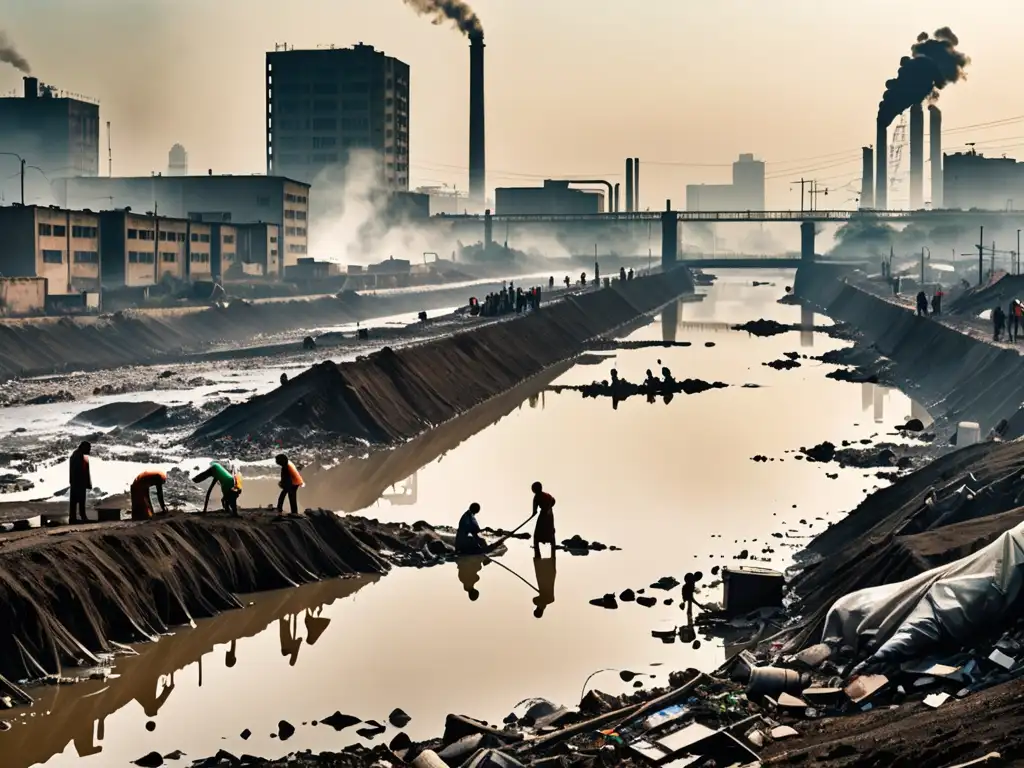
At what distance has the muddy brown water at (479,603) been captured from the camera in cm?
1969

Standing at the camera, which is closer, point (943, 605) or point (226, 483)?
point (943, 605)

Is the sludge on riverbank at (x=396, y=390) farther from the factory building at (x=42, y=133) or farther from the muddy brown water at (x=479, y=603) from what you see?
the factory building at (x=42, y=133)

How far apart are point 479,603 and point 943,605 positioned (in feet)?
33.4

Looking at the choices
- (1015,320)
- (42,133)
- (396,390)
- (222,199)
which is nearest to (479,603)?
(396,390)

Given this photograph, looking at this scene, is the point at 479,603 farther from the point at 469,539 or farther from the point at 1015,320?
the point at 1015,320

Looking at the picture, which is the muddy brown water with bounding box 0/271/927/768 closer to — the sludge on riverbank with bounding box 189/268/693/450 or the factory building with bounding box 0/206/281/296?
the sludge on riverbank with bounding box 189/268/693/450

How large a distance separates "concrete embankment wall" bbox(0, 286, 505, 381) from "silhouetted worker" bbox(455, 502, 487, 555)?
141 ft

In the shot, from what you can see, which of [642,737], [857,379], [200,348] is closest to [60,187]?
[200,348]

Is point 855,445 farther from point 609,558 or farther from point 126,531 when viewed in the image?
point 126,531

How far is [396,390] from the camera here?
52.7 m

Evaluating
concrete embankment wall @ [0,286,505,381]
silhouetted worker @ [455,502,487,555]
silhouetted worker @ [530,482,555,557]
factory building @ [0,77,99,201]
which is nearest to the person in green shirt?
silhouetted worker @ [455,502,487,555]

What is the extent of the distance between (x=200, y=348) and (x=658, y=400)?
123 feet

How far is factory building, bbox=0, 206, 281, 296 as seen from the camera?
86.6m

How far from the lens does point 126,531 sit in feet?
78.3
